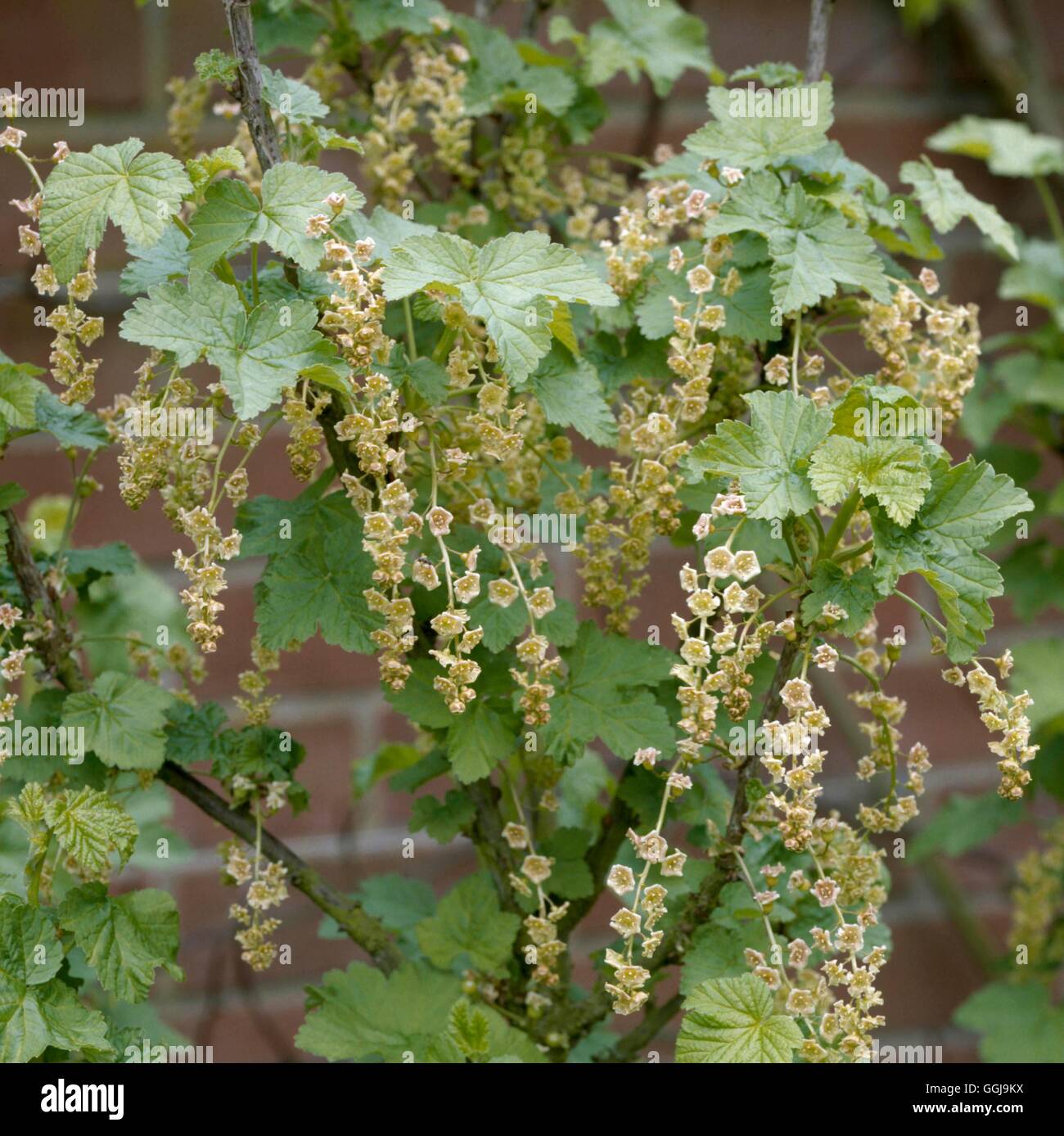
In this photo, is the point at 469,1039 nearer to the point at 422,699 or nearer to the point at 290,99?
the point at 422,699

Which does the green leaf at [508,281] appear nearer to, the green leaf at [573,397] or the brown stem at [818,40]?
the green leaf at [573,397]

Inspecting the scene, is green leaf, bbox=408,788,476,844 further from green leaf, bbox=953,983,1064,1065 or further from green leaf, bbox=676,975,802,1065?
green leaf, bbox=953,983,1064,1065

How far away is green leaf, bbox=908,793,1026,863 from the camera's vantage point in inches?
41.1

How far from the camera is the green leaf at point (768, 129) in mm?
602

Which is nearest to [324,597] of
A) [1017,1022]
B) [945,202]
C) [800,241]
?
[800,241]

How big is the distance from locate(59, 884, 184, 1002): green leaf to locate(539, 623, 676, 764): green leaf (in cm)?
20

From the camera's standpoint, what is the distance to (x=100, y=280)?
1.12 meters

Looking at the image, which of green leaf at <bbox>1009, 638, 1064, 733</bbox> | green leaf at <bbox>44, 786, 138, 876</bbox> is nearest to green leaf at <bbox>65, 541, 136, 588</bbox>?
green leaf at <bbox>44, 786, 138, 876</bbox>

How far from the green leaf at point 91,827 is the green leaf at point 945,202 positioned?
48cm

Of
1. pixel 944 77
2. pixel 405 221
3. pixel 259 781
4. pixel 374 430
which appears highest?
pixel 944 77

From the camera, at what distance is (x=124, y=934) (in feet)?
1.93
